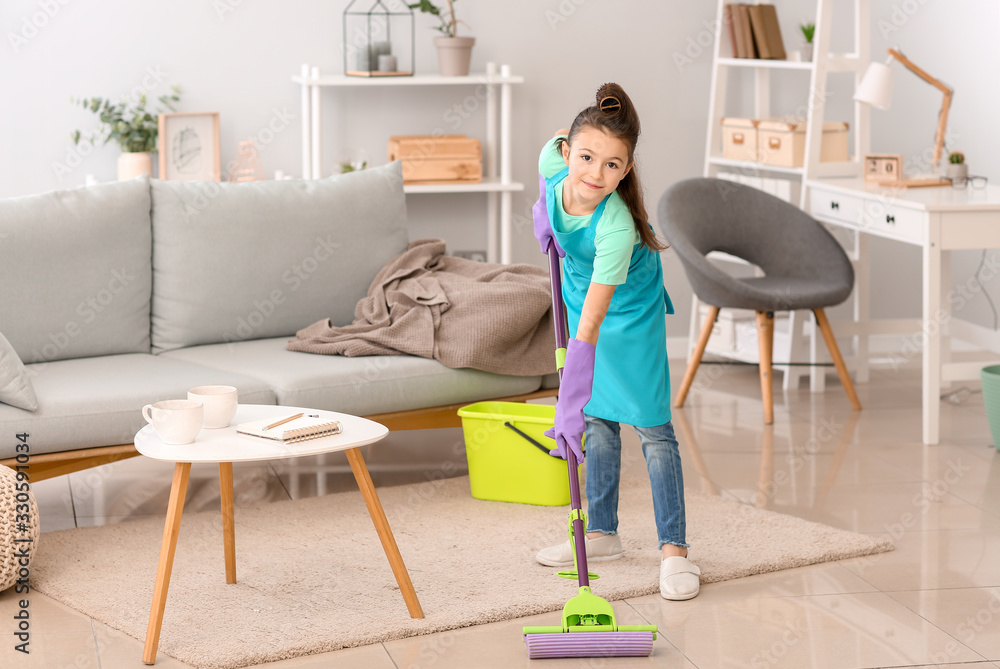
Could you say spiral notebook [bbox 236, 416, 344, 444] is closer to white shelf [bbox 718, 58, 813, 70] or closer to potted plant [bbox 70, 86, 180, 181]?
potted plant [bbox 70, 86, 180, 181]

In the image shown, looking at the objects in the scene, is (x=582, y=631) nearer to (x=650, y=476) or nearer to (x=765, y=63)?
(x=650, y=476)

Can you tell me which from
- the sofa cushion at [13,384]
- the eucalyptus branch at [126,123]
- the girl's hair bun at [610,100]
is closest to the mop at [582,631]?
the girl's hair bun at [610,100]

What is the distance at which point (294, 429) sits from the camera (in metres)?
2.25

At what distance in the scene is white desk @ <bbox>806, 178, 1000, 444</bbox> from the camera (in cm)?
365

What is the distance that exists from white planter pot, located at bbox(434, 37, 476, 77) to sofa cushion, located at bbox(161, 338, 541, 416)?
5.32 feet

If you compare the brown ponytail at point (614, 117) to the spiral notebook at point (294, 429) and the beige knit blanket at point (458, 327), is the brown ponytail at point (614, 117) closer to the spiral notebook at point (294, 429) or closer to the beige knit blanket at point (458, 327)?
the spiral notebook at point (294, 429)

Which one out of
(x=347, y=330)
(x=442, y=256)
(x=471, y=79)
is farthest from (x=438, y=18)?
(x=347, y=330)

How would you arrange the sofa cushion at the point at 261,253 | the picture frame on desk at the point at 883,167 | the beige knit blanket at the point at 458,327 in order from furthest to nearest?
the picture frame on desk at the point at 883,167
the sofa cushion at the point at 261,253
the beige knit blanket at the point at 458,327

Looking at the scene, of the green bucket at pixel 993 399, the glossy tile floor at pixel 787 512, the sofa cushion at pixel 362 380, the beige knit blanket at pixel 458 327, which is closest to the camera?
the glossy tile floor at pixel 787 512

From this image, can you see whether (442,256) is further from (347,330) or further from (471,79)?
(471,79)

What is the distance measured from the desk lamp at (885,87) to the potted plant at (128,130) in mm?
2564

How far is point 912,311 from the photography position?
5141mm

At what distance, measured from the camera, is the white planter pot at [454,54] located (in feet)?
14.5

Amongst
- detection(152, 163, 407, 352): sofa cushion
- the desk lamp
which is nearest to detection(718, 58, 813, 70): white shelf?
the desk lamp
